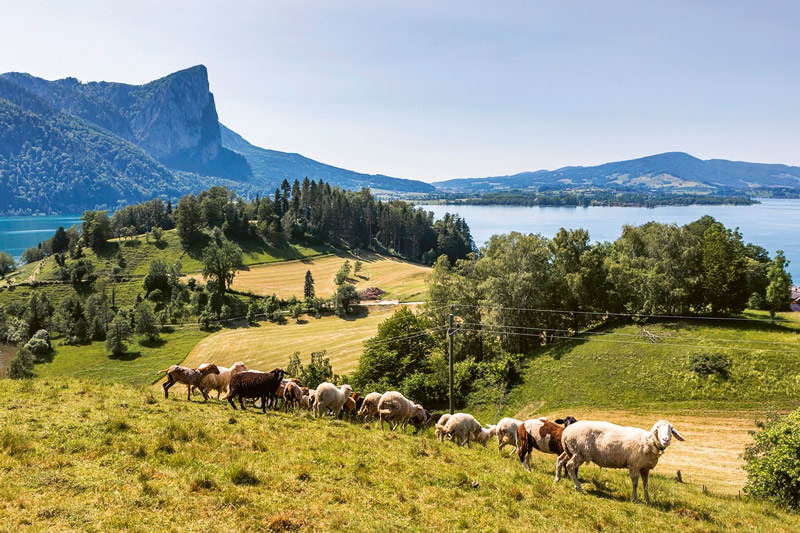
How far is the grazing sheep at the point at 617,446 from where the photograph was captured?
12.5 m

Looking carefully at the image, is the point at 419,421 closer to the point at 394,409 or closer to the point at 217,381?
the point at 394,409

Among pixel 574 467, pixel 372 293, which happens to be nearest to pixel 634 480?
pixel 574 467

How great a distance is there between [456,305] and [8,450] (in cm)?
4746

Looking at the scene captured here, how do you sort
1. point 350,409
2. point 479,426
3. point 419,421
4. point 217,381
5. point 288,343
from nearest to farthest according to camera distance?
1. point 217,381
2. point 479,426
3. point 350,409
4. point 419,421
5. point 288,343

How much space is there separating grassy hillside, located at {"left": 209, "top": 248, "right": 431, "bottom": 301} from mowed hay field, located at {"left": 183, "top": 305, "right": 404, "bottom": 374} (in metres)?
18.2

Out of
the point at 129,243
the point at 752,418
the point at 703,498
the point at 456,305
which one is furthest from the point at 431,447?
the point at 129,243

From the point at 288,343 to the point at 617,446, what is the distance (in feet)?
227

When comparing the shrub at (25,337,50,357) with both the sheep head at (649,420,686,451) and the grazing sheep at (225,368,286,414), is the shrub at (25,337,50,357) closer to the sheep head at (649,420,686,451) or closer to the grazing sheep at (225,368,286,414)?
the grazing sheep at (225,368,286,414)

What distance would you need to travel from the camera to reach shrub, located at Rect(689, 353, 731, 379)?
123 ft

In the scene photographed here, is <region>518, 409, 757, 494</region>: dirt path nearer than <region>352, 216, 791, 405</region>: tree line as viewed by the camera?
Yes

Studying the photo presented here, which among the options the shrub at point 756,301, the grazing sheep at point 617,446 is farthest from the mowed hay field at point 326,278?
the grazing sheep at point 617,446

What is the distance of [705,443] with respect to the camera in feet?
98.9

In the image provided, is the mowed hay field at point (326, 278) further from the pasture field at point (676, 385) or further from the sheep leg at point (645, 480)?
the sheep leg at point (645, 480)

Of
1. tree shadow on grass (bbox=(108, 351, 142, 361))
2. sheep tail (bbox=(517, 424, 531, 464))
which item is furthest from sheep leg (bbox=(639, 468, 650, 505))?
tree shadow on grass (bbox=(108, 351, 142, 361))
